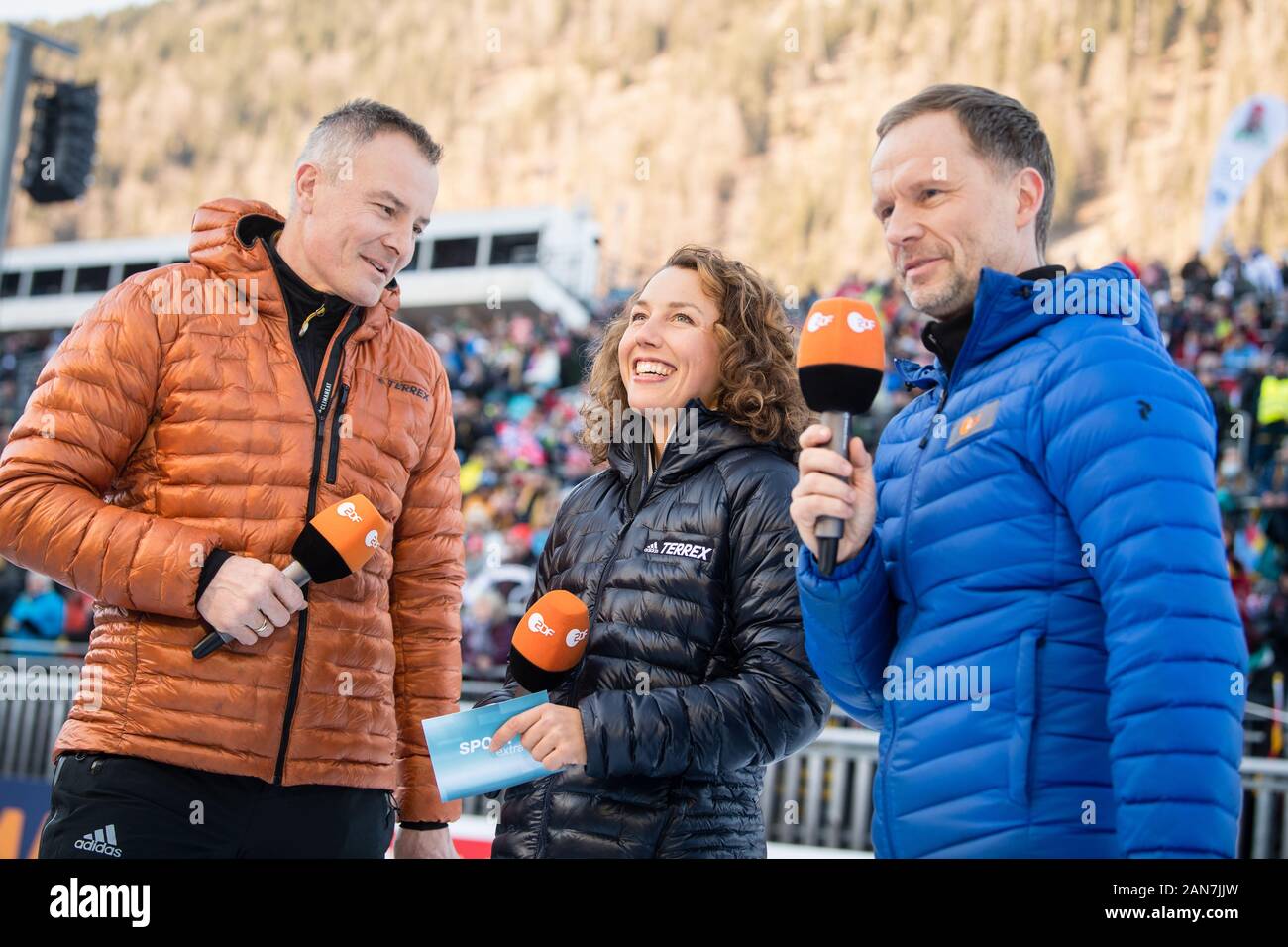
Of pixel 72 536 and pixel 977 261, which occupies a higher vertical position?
pixel 977 261

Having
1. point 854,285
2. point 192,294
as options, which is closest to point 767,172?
point 854,285

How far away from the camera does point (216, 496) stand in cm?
227

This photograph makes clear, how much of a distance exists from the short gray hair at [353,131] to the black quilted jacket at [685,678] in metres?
0.88

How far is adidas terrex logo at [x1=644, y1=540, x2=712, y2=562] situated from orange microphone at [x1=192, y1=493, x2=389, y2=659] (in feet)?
1.58

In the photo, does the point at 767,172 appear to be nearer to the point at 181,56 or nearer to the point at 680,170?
the point at 680,170

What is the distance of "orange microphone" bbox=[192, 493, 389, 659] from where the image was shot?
7.00 feet

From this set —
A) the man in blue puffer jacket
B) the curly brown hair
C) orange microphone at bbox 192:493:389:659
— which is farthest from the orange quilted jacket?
the man in blue puffer jacket

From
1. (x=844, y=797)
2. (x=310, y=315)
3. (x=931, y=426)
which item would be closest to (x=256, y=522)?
(x=310, y=315)

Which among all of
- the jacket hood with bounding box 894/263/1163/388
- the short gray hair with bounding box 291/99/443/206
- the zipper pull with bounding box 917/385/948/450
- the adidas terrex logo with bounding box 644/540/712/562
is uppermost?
the short gray hair with bounding box 291/99/443/206

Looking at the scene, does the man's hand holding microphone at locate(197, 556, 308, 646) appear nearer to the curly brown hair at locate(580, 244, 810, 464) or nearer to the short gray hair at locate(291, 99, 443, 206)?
the curly brown hair at locate(580, 244, 810, 464)

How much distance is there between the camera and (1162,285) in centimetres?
1527

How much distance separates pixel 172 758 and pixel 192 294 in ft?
2.80

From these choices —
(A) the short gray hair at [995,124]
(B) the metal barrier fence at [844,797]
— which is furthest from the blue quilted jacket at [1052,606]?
(B) the metal barrier fence at [844,797]

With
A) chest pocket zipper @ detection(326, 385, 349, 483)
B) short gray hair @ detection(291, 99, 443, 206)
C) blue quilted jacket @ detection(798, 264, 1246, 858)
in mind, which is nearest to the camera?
blue quilted jacket @ detection(798, 264, 1246, 858)
